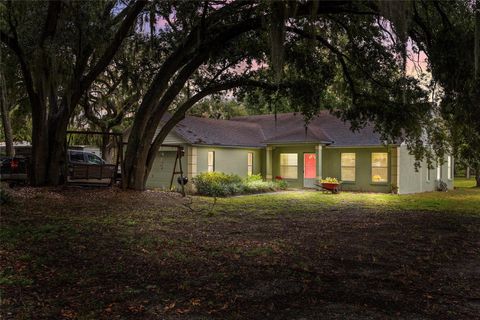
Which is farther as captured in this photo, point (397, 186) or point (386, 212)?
point (397, 186)

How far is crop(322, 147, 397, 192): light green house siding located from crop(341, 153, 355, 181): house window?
168mm

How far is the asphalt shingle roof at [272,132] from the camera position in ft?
76.0

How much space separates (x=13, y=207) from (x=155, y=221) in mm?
3125

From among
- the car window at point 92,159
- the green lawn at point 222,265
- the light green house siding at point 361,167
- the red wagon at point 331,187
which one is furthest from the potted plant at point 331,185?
the car window at point 92,159

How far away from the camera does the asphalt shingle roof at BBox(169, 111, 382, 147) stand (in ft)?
76.0

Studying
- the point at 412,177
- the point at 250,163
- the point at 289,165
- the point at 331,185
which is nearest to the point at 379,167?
the point at 412,177

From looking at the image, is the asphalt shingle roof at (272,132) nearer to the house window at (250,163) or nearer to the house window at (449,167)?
the house window at (250,163)

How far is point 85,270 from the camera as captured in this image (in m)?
5.73

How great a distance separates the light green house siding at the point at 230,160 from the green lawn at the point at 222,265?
1109 cm

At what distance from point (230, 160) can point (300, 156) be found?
13.0 feet

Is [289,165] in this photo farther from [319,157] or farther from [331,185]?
[331,185]

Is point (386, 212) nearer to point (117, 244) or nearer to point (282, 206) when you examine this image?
point (282, 206)

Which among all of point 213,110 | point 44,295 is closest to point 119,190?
point 44,295

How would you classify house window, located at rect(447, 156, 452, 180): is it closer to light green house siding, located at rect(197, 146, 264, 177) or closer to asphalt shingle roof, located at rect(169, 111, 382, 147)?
asphalt shingle roof, located at rect(169, 111, 382, 147)
